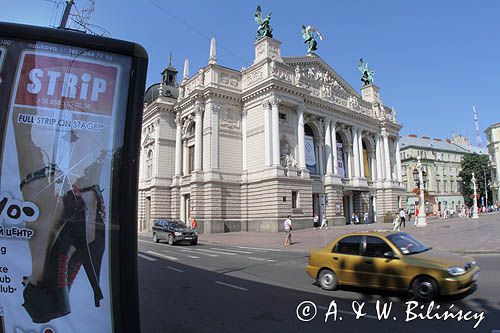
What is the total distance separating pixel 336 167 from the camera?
4541 cm

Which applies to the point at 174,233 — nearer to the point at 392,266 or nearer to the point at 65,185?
the point at 392,266

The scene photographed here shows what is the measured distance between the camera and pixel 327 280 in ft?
30.7

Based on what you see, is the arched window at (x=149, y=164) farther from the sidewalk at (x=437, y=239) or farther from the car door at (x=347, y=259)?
the car door at (x=347, y=259)

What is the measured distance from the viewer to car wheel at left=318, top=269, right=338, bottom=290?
921 cm

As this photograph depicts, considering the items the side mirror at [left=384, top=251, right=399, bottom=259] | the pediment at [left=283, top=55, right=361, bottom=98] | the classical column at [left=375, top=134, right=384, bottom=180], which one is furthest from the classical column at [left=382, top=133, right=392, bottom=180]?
the side mirror at [left=384, top=251, right=399, bottom=259]

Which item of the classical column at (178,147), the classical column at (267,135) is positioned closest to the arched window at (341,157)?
the classical column at (267,135)

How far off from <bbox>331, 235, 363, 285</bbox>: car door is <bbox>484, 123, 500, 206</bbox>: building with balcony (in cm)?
9770

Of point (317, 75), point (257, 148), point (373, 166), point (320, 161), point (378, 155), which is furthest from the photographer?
point (378, 155)

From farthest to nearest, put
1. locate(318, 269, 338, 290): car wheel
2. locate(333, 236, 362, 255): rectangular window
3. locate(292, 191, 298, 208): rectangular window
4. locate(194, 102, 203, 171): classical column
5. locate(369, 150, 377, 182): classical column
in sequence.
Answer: locate(369, 150, 377, 182): classical column → locate(194, 102, 203, 171): classical column → locate(292, 191, 298, 208): rectangular window → locate(318, 269, 338, 290): car wheel → locate(333, 236, 362, 255): rectangular window

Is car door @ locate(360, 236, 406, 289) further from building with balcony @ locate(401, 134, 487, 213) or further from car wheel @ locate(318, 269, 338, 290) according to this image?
building with balcony @ locate(401, 134, 487, 213)

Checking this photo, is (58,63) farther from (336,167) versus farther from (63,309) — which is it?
(336,167)

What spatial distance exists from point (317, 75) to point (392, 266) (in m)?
40.9

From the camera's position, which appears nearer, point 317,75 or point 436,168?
point 317,75

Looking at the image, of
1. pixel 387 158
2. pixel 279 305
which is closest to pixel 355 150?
pixel 387 158
